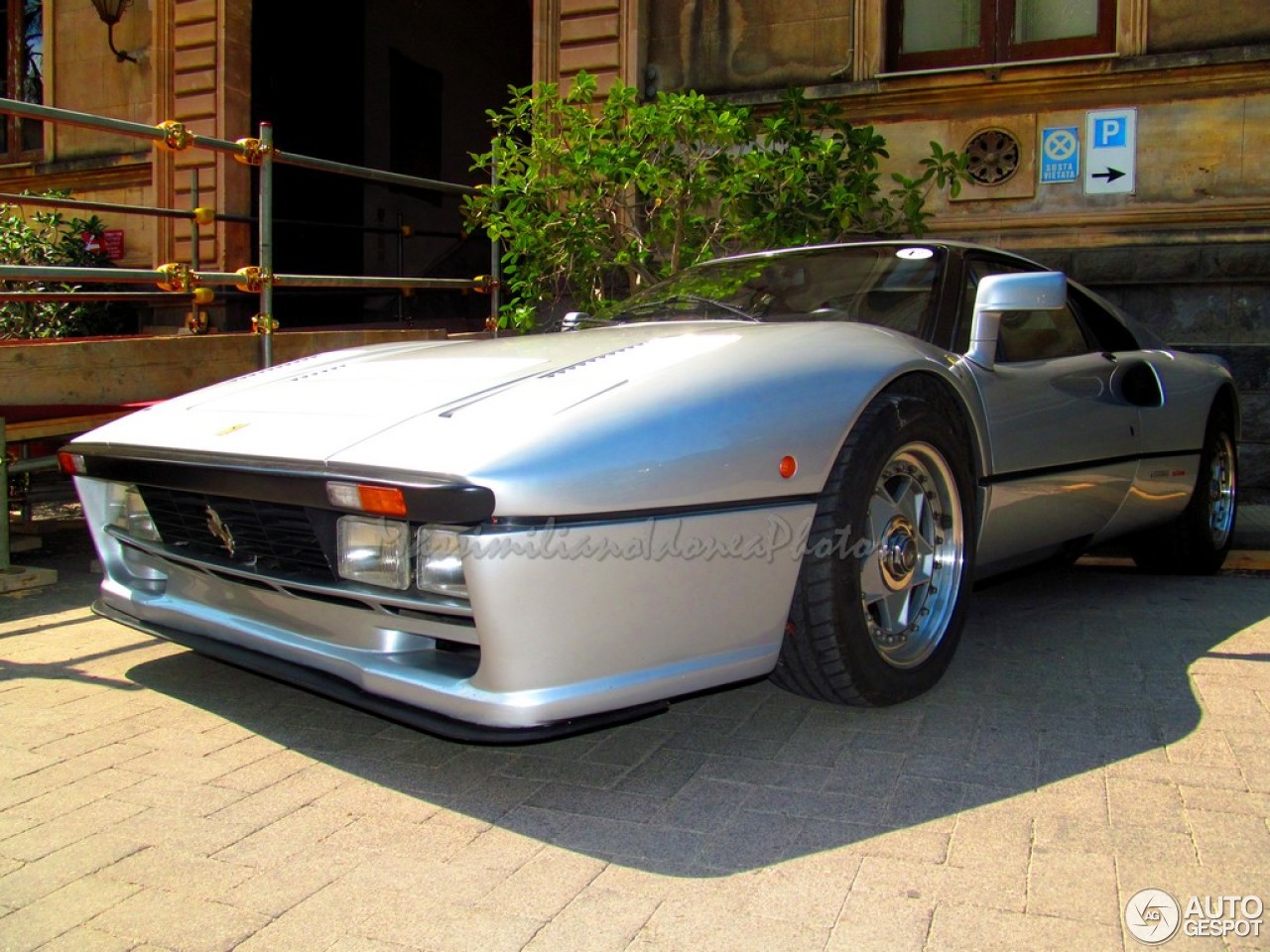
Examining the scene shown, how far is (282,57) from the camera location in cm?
1133

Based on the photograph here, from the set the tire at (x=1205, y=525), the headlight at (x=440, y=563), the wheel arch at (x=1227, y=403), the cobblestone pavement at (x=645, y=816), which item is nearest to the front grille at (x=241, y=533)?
the headlight at (x=440, y=563)

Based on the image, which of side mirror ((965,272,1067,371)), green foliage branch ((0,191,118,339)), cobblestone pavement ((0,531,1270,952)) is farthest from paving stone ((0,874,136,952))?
green foliage branch ((0,191,118,339))

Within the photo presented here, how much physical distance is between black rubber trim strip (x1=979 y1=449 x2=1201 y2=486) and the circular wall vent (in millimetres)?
4248

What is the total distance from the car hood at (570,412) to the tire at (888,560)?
0.35 feet

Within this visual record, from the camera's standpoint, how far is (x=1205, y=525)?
15.3 ft

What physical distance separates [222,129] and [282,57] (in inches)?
51.8

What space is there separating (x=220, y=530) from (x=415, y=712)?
78 centimetres

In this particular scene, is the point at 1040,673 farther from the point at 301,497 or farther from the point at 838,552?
the point at 301,497

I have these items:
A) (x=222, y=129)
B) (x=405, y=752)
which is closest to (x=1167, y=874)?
(x=405, y=752)

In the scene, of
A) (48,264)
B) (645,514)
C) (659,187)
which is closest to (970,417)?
(645,514)

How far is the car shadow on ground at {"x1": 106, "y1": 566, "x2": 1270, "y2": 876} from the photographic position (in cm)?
225

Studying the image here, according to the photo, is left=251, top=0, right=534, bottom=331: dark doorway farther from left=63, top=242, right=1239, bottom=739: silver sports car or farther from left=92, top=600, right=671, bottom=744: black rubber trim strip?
left=92, top=600, right=671, bottom=744: black rubber trim strip

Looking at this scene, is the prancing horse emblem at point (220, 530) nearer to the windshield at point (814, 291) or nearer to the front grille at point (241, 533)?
the front grille at point (241, 533)

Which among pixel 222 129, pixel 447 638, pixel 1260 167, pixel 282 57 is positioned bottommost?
pixel 447 638
